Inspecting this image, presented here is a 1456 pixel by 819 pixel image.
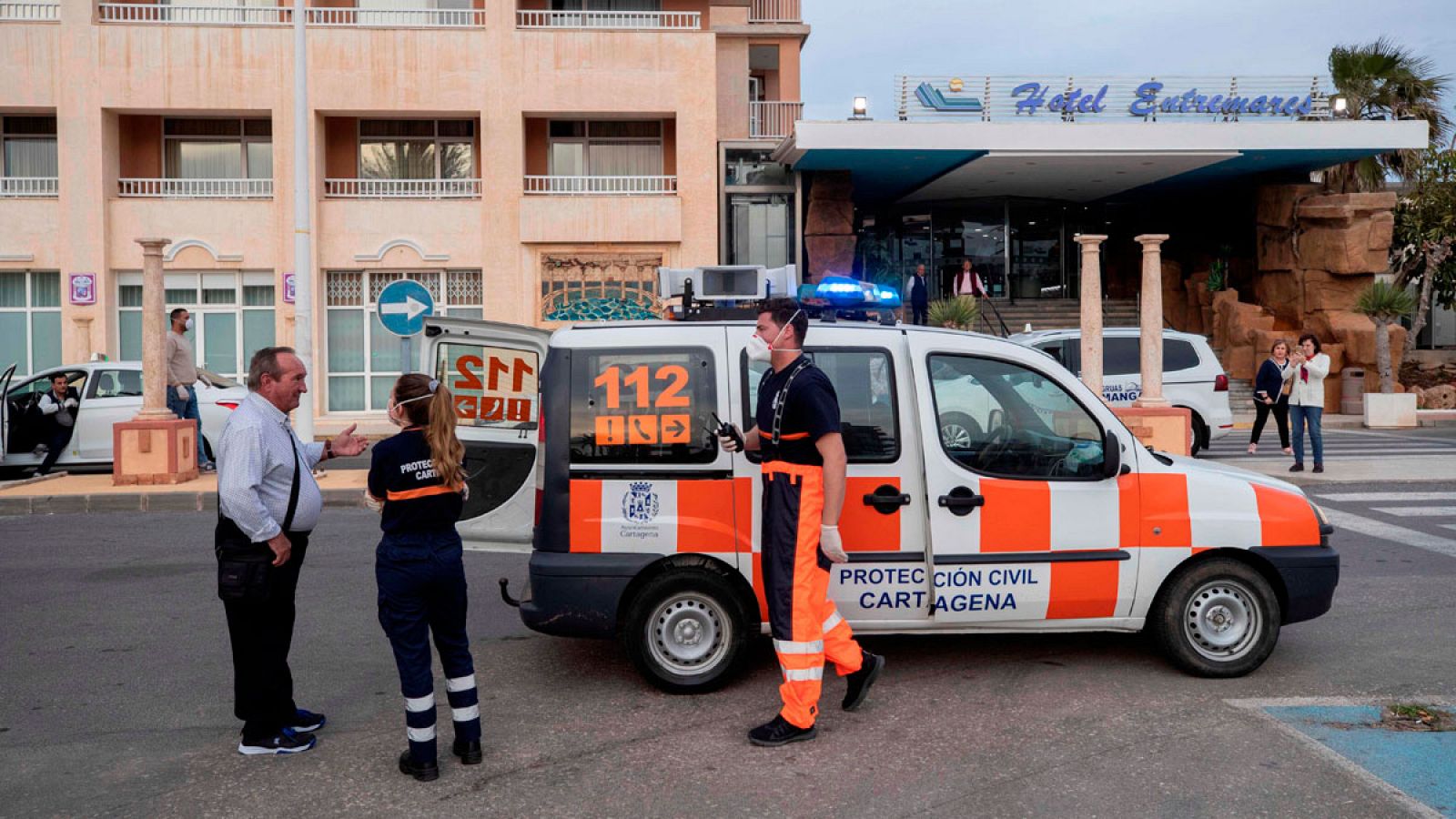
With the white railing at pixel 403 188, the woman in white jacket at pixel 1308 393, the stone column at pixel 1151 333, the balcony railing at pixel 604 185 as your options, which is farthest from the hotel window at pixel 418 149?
the woman in white jacket at pixel 1308 393

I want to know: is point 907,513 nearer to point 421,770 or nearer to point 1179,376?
point 421,770

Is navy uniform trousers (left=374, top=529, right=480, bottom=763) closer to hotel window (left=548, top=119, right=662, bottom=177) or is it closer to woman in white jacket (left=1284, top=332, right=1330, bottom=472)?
woman in white jacket (left=1284, top=332, right=1330, bottom=472)

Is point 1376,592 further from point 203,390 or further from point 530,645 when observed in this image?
point 203,390

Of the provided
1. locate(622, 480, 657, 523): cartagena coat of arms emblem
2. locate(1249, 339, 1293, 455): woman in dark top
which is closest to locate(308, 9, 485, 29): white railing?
locate(1249, 339, 1293, 455): woman in dark top

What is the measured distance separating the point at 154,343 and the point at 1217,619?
1198 centimetres

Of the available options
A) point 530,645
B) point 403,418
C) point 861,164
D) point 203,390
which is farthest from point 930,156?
point 403,418

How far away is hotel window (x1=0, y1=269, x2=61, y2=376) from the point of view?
2275 cm

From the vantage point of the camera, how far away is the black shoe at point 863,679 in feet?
16.7

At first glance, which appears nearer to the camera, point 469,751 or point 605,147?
point 469,751

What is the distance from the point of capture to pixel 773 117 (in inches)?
1004

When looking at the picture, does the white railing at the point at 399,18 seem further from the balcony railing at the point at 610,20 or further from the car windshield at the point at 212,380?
the car windshield at the point at 212,380

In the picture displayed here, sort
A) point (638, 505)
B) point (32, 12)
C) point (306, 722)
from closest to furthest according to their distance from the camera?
point (306, 722) < point (638, 505) < point (32, 12)

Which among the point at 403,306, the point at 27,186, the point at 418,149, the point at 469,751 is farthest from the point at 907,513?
the point at 27,186

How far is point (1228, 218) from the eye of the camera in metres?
31.0
